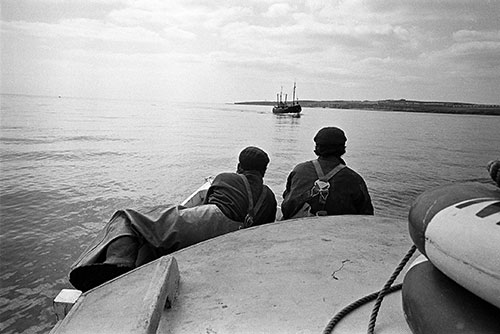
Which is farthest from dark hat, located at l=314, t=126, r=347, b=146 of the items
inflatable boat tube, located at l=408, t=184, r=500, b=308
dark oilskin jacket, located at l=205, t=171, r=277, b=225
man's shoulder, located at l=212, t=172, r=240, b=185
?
inflatable boat tube, located at l=408, t=184, r=500, b=308

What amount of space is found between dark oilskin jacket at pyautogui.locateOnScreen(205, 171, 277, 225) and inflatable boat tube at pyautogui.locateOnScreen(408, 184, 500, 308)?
235cm

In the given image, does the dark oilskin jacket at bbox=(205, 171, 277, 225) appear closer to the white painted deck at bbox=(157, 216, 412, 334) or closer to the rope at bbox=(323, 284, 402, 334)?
the white painted deck at bbox=(157, 216, 412, 334)

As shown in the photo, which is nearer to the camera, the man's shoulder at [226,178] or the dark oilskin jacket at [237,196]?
the dark oilskin jacket at [237,196]

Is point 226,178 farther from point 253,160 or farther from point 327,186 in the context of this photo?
point 327,186

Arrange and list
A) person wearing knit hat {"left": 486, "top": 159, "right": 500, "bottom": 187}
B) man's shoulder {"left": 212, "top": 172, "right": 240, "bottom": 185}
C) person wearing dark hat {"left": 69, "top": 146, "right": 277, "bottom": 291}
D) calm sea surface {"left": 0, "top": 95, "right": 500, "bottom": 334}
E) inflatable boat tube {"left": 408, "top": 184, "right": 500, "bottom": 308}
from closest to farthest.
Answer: inflatable boat tube {"left": 408, "top": 184, "right": 500, "bottom": 308} < person wearing knit hat {"left": 486, "top": 159, "right": 500, "bottom": 187} < person wearing dark hat {"left": 69, "top": 146, "right": 277, "bottom": 291} < man's shoulder {"left": 212, "top": 172, "right": 240, "bottom": 185} < calm sea surface {"left": 0, "top": 95, "right": 500, "bottom": 334}

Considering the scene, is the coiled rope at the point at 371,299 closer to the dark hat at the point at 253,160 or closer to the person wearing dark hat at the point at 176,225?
the person wearing dark hat at the point at 176,225

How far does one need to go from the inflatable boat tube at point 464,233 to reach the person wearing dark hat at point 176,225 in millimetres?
2211

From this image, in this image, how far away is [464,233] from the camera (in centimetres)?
137

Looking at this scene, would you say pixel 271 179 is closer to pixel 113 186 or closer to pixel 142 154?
pixel 113 186

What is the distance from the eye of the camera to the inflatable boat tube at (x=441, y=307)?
1.38 meters

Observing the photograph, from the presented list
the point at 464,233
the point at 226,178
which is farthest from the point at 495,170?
the point at 226,178

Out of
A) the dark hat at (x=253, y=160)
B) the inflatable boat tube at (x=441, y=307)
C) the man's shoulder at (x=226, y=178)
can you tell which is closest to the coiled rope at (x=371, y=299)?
the inflatable boat tube at (x=441, y=307)

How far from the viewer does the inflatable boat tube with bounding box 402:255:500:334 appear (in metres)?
1.38

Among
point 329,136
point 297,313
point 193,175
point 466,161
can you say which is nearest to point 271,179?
point 193,175
